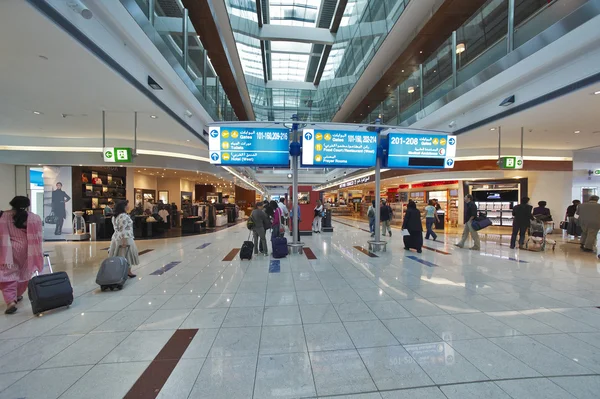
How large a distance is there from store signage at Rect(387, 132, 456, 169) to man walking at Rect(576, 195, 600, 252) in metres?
4.78

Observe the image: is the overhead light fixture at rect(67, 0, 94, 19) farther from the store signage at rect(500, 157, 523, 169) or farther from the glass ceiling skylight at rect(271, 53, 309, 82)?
the glass ceiling skylight at rect(271, 53, 309, 82)

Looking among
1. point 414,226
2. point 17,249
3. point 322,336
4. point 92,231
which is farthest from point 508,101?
point 92,231

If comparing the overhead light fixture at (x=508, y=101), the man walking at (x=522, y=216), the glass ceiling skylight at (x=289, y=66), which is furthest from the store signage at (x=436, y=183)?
the glass ceiling skylight at (x=289, y=66)

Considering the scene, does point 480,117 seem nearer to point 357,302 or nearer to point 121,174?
point 357,302

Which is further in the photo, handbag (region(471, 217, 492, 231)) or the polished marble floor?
handbag (region(471, 217, 492, 231))

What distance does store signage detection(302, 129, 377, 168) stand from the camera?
6.90 meters

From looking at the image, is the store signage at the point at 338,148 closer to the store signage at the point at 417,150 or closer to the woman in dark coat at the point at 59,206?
the store signage at the point at 417,150

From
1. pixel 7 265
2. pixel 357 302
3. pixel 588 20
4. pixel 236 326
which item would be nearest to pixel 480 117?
pixel 588 20

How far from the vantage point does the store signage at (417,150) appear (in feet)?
23.9

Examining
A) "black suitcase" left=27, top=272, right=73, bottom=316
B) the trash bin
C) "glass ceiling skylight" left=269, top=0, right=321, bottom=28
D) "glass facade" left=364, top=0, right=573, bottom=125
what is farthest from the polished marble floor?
"glass ceiling skylight" left=269, top=0, right=321, bottom=28

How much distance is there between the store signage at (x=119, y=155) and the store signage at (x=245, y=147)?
2930mm

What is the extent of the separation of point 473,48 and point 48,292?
1175cm

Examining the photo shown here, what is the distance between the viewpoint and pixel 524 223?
848 centimetres

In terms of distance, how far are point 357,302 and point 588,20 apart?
5940 millimetres
